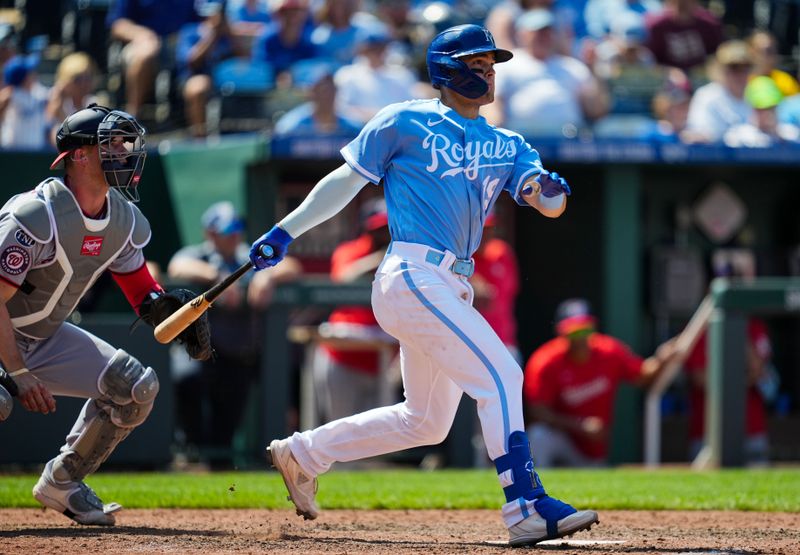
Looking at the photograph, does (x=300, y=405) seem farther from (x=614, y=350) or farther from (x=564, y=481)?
(x=564, y=481)

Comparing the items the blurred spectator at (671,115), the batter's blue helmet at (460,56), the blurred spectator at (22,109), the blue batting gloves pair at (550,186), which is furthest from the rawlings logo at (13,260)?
the blurred spectator at (671,115)

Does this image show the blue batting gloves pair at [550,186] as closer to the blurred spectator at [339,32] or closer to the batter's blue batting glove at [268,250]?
the batter's blue batting glove at [268,250]

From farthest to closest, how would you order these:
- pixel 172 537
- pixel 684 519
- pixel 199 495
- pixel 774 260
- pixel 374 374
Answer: pixel 774 260, pixel 374 374, pixel 199 495, pixel 684 519, pixel 172 537

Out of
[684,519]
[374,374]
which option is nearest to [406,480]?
[374,374]

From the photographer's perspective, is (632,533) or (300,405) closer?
(632,533)

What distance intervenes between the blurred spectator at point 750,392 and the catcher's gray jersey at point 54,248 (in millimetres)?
5531

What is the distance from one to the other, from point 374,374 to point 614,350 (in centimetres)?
179

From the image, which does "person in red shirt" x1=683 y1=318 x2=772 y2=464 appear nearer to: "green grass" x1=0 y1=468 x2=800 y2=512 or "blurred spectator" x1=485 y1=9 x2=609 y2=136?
"green grass" x1=0 y1=468 x2=800 y2=512

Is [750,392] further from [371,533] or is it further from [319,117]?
[371,533]

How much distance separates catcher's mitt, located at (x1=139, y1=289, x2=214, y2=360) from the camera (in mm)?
5443

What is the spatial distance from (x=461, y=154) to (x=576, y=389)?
16.7 feet

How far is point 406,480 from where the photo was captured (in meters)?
8.04

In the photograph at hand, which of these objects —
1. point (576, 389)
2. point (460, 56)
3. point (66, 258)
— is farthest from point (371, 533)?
point (576, 389)

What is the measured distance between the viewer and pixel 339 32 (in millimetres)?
11469
